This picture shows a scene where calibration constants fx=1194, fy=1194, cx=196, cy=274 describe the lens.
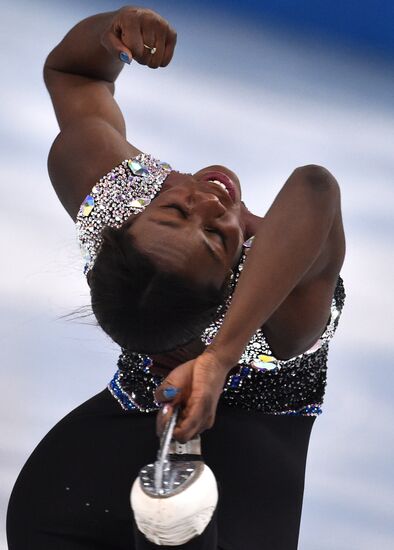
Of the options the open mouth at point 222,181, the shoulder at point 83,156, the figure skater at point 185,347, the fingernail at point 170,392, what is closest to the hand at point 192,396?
the fingernail at point 170,392

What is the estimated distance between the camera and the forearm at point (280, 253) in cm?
99

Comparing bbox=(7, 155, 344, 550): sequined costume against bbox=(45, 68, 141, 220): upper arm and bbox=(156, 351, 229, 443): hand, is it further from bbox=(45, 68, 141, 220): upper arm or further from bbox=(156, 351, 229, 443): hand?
bbox=(156, 351, 229, 443): hand

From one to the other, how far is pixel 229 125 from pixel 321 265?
74 cm

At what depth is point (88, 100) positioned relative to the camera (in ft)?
4.87

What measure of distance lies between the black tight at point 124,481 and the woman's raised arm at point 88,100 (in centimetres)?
30

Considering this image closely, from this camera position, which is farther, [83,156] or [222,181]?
[83,156]

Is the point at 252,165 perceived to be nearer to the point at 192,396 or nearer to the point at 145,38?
the point at 145,38

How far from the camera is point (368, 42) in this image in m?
1.95

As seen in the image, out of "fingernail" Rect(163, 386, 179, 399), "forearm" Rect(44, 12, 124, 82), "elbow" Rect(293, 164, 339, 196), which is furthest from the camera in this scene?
"forearm" Rect(44, 12, 124, 82)

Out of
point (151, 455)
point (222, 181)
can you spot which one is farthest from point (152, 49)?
point (151, 455)

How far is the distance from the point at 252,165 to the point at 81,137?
44 cm

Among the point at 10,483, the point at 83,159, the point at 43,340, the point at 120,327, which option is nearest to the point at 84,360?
the point at 43,340

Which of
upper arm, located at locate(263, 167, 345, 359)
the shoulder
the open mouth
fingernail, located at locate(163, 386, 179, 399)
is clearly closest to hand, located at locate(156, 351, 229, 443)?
fingernail, located at locate(163, 386, 179, 399)

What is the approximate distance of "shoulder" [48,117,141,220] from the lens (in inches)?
54.8
